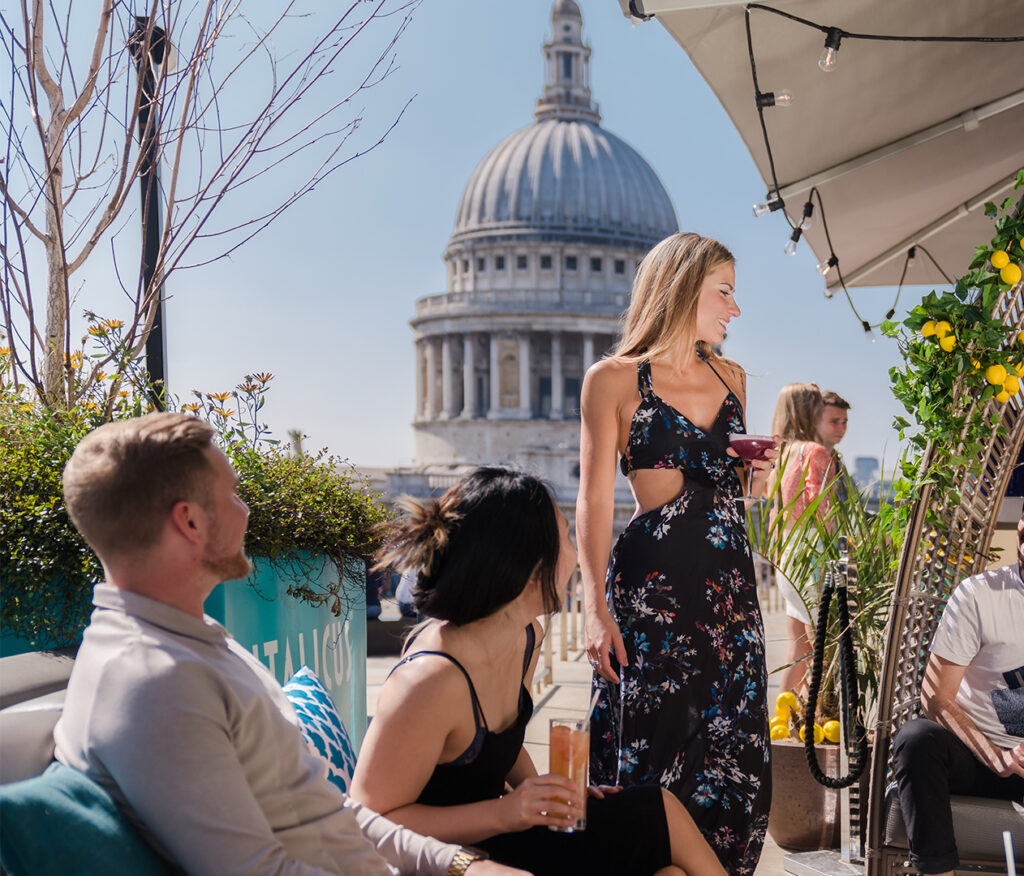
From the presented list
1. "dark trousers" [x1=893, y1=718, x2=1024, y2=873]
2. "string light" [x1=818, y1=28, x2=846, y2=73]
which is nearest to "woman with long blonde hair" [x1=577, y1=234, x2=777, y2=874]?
→ "dark trousers" [x1=893, y1=718, x2=1024, y2=873]

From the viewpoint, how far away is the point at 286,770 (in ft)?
4.66

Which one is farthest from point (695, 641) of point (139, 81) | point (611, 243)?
point (611, 243)

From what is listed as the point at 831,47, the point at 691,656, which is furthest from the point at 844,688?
the point at 831,47

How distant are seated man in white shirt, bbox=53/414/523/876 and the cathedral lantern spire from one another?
2563 inches

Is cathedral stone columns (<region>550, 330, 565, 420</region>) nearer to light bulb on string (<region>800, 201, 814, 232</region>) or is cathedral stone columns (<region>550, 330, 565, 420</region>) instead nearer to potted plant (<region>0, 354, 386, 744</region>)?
light bulb on string (<region>800, 201, 814, 232</region>)

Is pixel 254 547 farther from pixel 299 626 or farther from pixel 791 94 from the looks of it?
pixel 791 94

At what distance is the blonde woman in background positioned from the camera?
4.21 m

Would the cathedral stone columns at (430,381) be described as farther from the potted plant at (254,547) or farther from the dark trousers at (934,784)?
the dark trousers at (934,784)

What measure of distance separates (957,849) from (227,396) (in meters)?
2.54

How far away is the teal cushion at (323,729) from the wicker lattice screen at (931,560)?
1430 mm

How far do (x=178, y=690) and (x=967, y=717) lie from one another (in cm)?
208

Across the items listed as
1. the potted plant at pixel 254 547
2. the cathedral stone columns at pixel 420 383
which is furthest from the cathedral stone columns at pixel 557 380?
the potted plant at pixel 254 547

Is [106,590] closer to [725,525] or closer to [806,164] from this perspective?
[725,525]

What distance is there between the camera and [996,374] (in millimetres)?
2604
